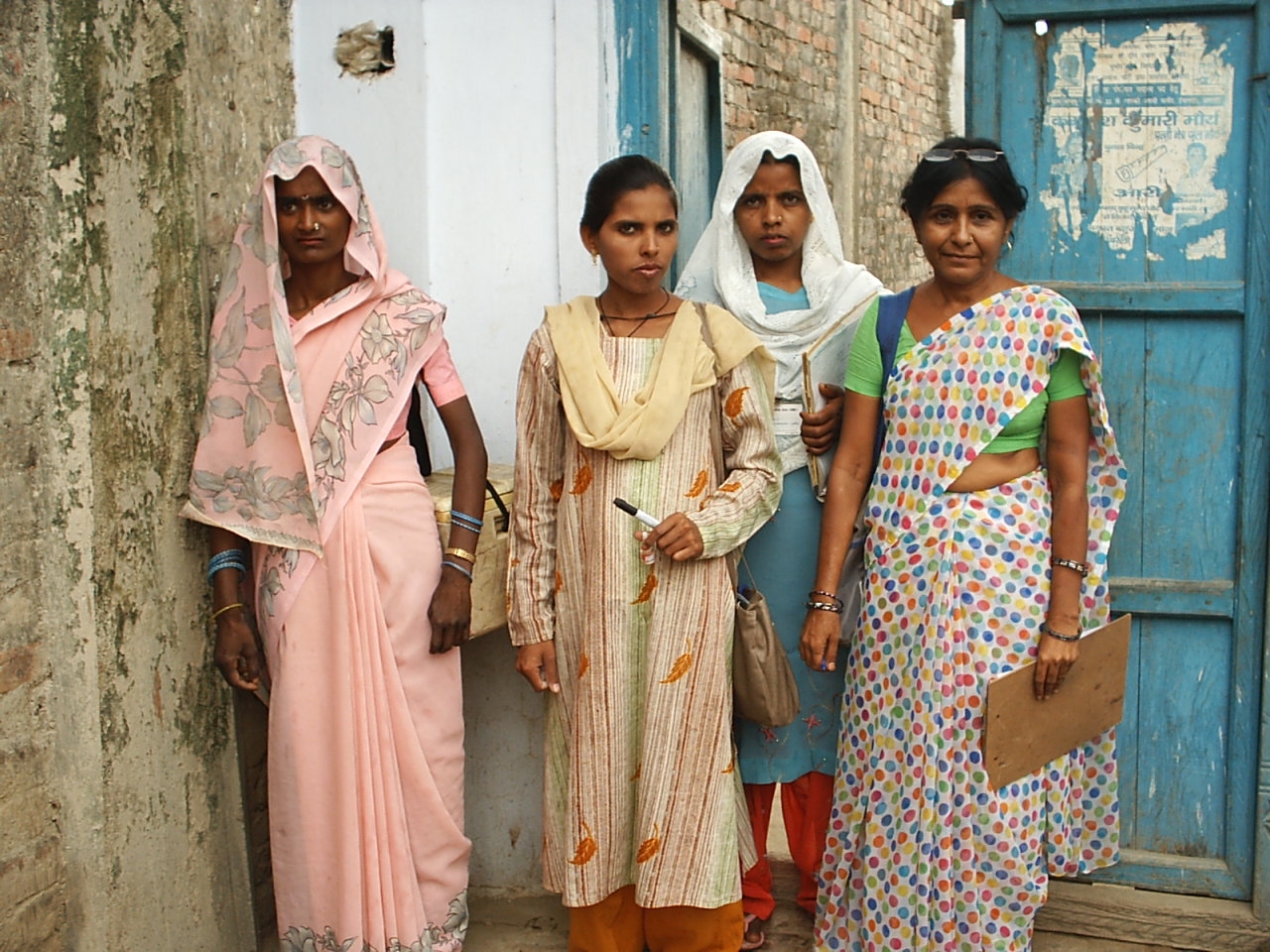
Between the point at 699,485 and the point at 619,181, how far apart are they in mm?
654

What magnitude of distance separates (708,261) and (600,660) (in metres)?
1.02

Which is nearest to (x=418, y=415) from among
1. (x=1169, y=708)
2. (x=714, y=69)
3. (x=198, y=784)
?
(x=198, y=784)

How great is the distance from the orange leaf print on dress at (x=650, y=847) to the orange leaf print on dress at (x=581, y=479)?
0.72m

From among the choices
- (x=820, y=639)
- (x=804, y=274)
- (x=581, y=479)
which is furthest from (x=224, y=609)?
(x=804, y=274)

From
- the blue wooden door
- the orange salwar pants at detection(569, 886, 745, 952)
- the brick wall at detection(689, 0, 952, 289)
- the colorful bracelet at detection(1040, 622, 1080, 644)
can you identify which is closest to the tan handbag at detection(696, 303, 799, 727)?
the orange salwar pants at detection(569, 886, 745, 952)

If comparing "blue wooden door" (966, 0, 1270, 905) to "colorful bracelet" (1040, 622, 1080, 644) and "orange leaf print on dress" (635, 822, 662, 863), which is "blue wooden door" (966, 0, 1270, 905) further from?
"orange leaf print on dress" (635, 822, 662, 863)

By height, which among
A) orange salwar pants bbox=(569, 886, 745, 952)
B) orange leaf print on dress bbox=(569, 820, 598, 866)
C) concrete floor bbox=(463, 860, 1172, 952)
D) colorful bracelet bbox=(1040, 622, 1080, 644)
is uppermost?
colorful bracelet bbox=(1040, 622, 1080, 644)

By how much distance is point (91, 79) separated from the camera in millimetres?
2482

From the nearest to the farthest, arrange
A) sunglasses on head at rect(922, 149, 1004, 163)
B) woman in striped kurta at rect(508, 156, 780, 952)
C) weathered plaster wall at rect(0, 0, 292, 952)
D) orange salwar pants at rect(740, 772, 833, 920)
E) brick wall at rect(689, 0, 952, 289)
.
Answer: weathered plaster wall at rect(0, 0, 292, 952), sunglasses on head at rect(922, 149, 1004, 163), woman in striped kurta at rect(508, 156, 780, 952), orange salwar pants at rect(740, 772, 833, 920), brick wall at rect(689, 0, 952, 289)

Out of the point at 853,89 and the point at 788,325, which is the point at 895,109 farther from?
the point at 788,325

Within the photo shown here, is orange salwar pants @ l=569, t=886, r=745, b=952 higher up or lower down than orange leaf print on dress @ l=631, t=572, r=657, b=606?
lower down

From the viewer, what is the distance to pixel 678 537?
8.57 feet

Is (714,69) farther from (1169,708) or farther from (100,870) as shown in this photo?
(100,870)

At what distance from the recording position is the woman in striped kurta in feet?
8.84
